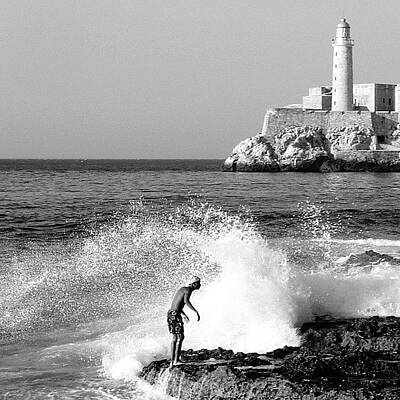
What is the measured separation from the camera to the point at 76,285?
16.5 metres

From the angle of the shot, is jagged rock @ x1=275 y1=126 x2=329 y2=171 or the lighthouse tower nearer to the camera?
the lighthouse tower

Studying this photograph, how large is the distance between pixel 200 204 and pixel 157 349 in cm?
2481

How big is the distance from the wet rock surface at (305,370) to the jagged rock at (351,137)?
6226cm

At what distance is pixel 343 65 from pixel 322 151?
7.99 meters

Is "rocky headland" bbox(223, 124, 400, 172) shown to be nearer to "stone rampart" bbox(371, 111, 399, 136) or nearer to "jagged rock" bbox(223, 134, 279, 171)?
"jagged rock" bbox(223, 134, 279, 171)

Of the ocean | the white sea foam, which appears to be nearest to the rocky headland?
the ocean

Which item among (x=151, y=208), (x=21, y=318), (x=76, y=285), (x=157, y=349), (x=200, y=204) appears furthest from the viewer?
(x=200, y=204)

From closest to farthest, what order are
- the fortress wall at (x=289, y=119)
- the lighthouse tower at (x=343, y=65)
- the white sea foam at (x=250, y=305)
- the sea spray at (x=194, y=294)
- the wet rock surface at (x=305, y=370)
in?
the wet rock surface at (x=305, y=370), the white sea foam at (x=250, y=305), the sea spray at (x=194, y=294), the lighthouse tower at (x=343, y=65), the fortress wall at (x=289, y=119)

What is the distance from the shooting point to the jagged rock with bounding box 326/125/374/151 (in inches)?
2813

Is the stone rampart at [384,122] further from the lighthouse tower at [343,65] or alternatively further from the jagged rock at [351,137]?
the lighthouse tower at [343,65]

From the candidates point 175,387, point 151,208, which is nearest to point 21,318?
point 175,387

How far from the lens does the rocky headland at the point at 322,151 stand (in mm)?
71438

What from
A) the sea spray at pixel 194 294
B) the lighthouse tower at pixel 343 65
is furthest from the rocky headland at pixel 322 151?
the sea spray at pixel 194 294

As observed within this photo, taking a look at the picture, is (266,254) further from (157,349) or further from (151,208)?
(151,208)
